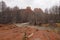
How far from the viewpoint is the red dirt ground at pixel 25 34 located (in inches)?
226

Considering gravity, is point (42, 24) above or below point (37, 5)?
below

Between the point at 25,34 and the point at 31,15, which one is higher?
the point at 31,15

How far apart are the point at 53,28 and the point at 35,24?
870mm

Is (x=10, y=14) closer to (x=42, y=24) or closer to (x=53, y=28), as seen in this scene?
(x=42, y=24)

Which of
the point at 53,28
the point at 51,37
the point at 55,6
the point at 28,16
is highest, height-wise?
the point at 55,6

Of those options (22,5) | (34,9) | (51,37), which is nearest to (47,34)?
(51,37)

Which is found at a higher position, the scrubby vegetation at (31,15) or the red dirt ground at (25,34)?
the scrubby vegetation at (31,15)

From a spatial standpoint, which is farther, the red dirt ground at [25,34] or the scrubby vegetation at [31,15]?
the scrubby vegetation at [31,15]

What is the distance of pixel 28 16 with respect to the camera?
20.4ft

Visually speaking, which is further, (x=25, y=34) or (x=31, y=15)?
(x=31, y=15)

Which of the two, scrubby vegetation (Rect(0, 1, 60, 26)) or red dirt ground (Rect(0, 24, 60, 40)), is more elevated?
scrubby vegetation (Rect(0, 1, 60, 26))

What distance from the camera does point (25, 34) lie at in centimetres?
552

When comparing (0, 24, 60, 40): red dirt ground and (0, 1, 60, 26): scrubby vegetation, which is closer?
(0, 24, 60, 40): red dirt ground

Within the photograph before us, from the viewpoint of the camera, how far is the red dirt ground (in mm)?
5739
